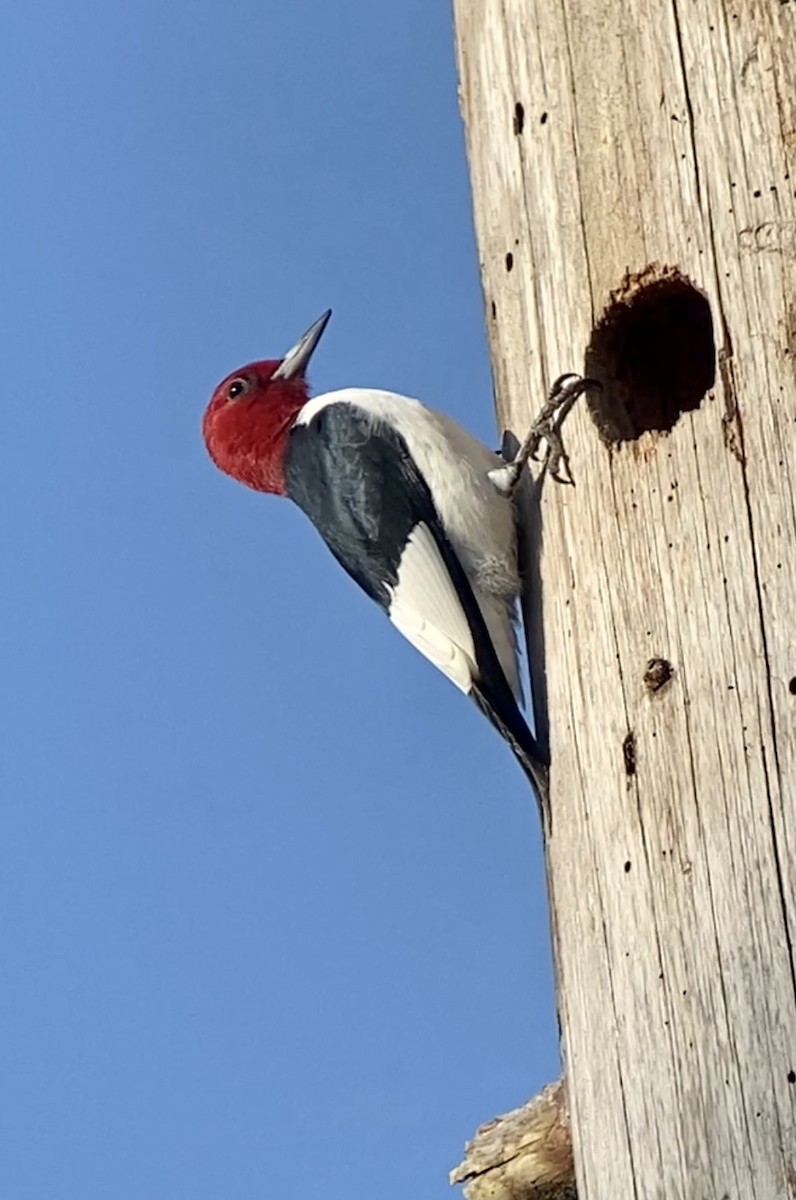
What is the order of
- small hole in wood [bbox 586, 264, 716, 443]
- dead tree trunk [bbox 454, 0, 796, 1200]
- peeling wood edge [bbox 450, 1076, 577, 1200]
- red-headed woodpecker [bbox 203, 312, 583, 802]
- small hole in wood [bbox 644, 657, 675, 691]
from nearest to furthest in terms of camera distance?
dead tree trunk [bbox 454, 0, 796, 1200], small hole in wood [bbox 644, 657, 675, 691], small hole in wood [bbox 586, 264, 716, 443], peeling wood edge [bbox 450, 1076, 577, 1200], red-headed woodpecker [bbox 203, 312, 583, 802]

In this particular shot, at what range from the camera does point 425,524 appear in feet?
10.1

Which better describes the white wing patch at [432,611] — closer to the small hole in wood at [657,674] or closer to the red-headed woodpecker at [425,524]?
the red-headed woodpecker at [425,524]

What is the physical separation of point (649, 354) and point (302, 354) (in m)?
1.40

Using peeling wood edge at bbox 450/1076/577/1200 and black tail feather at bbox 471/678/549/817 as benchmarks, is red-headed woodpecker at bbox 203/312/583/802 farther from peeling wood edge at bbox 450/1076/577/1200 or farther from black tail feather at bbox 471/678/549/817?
peeling wood edge at bbox 450/1076/577/1200

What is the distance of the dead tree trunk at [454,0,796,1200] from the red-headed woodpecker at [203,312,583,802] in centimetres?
21

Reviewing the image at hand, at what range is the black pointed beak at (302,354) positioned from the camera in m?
3.91

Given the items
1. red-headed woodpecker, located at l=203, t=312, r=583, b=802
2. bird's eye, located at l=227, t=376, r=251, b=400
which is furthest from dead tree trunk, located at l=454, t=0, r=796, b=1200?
bird's eye, located at l=227, t=376, r=251, b=400

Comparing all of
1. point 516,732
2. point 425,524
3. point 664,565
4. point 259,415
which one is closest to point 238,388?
point 259,415

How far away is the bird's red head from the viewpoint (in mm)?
3752

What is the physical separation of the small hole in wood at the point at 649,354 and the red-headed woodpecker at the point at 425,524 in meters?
0.25

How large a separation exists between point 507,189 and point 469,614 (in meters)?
0.73

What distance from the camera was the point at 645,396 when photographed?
8.68ft

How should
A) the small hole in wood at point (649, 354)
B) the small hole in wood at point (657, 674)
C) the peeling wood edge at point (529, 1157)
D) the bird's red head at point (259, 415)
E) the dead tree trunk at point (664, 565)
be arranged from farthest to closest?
the bird's red head at point (259, 415), the peeling wood edge at point (529, 1157), the small hole in wood at point (649, 354), the small hole in wood at point (657, 674), the dead tree trunk at point (664, 565)

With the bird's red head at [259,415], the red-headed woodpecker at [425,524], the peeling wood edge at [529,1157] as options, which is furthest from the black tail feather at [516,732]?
the bird's red head at [259,415]
